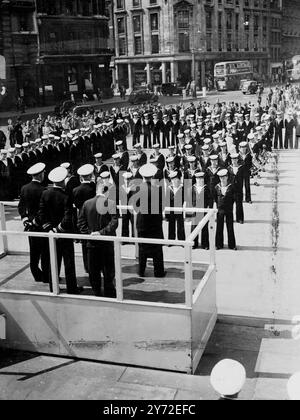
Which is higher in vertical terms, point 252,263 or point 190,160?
point 190,160

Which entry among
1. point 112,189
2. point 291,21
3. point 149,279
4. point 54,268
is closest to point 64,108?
point 291,21

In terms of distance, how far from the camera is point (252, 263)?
363 inches

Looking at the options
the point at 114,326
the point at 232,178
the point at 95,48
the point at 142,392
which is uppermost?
the point at 95,48

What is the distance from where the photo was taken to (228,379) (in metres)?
3.67

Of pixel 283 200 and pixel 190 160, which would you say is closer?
pixel 190 160

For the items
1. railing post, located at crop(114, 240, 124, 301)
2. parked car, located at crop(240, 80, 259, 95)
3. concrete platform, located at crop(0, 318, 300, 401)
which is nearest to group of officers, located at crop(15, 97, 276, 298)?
railing post, located at crop(114, 240, 124, 301)

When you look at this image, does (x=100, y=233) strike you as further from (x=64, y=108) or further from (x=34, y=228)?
(x=64, y=108)

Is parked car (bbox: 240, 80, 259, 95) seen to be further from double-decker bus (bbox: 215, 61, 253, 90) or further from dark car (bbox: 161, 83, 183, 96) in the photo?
dark car (bbox: 161, 83, 183, 96)

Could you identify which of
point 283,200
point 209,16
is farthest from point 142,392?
point 209,16

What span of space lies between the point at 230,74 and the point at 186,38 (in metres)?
7.22

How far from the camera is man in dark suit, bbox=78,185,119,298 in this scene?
6469 millimetres

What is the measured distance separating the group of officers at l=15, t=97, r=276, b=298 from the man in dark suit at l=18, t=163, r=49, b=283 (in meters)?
0.01

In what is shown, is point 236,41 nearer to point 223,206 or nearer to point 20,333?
point 223,206

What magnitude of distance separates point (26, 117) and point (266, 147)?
2078 cm
